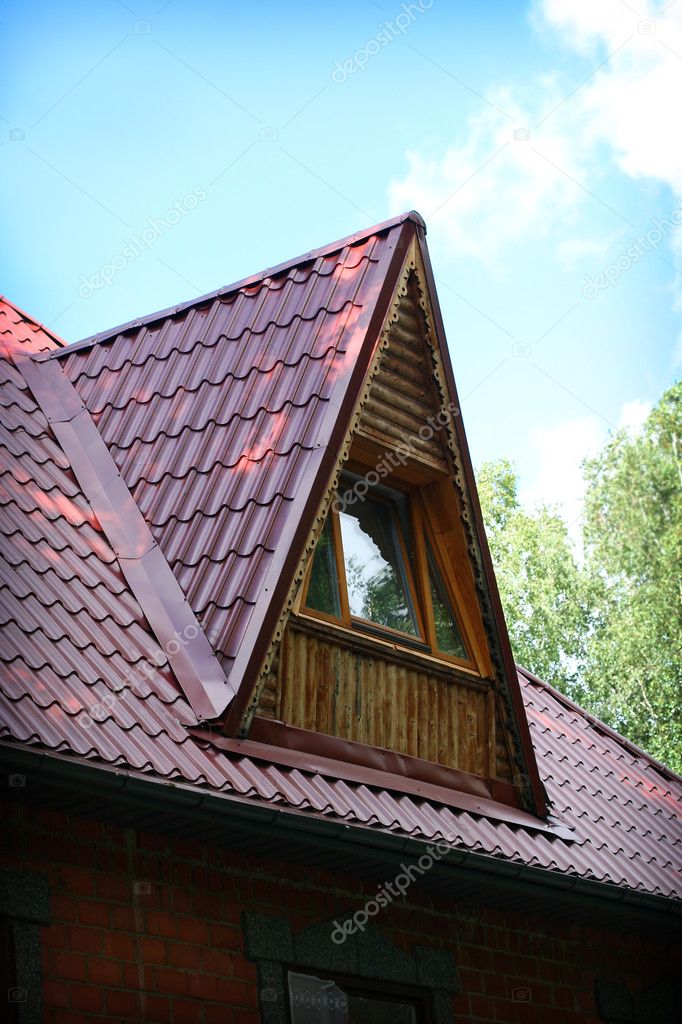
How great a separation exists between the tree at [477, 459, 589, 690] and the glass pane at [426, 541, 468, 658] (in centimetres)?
2040

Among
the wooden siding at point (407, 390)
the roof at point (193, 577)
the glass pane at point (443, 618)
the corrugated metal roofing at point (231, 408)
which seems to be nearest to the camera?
the roof at point (193, 577)

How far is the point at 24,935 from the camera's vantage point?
18.1 feet

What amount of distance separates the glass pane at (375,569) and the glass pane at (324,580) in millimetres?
157

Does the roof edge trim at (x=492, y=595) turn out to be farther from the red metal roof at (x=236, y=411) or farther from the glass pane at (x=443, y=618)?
the red metal roof at (x=236, y=411)

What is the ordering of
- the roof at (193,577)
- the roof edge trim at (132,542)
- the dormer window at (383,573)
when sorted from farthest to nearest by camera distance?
1. the dormer window at (383,573)
2. the roof edge trim at (132,542)
3. the roof at (193,577)

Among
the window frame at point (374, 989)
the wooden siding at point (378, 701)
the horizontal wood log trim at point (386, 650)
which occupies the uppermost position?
the horizontal wood log trim at point (386, 650)

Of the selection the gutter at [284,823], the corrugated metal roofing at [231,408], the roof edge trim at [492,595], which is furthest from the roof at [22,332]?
the gutter at [284,823]

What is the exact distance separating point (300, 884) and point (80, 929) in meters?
1.53

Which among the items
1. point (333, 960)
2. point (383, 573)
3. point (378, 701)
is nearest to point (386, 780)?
point (378, 701)

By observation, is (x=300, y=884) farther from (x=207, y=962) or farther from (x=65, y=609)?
(x=65, y=609)

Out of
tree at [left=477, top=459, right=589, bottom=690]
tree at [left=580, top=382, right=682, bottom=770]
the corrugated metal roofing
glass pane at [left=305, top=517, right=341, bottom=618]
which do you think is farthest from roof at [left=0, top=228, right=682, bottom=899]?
tree at [left=477, top=459, right=589, bottom=690]

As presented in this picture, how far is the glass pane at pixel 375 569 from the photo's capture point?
8172 millimetres

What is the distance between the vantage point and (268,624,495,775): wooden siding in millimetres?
7312

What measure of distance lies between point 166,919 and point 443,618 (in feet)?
10.7
